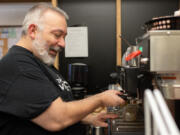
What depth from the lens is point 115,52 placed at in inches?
95.0

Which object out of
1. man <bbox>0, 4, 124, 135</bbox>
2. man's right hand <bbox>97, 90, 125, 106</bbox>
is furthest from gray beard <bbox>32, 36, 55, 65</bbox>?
man's right hand <bbox>97, 90, 125, 106</bbox>

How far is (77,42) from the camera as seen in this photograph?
7.90 ft

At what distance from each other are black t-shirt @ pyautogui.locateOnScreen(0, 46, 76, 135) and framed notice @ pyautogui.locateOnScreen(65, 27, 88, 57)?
4.73ft

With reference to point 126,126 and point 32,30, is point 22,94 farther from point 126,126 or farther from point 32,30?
point 126,126

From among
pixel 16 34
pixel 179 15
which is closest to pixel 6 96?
pixel 179 15

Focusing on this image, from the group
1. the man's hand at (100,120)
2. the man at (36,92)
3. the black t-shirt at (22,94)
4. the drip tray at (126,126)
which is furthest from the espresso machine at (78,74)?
the black t-shirt at (22,94)

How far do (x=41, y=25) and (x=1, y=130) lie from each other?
1.81ft

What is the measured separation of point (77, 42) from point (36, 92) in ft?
5.24

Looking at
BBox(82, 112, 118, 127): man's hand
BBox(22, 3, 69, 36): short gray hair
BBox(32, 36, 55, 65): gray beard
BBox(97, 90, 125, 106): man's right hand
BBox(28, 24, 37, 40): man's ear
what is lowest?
BBox(82, 112, 118, 127): man's hand

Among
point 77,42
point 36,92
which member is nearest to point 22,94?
point 36,92

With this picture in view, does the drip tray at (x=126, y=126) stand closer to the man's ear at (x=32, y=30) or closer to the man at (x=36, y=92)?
the man at (x=36, y=92)

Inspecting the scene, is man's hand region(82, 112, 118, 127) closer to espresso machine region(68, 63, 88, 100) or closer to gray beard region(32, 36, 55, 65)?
gray beard region(32, 36, 55, 65)

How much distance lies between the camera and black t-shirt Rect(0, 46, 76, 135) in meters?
0.85

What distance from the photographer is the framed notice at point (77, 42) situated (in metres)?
2.41
